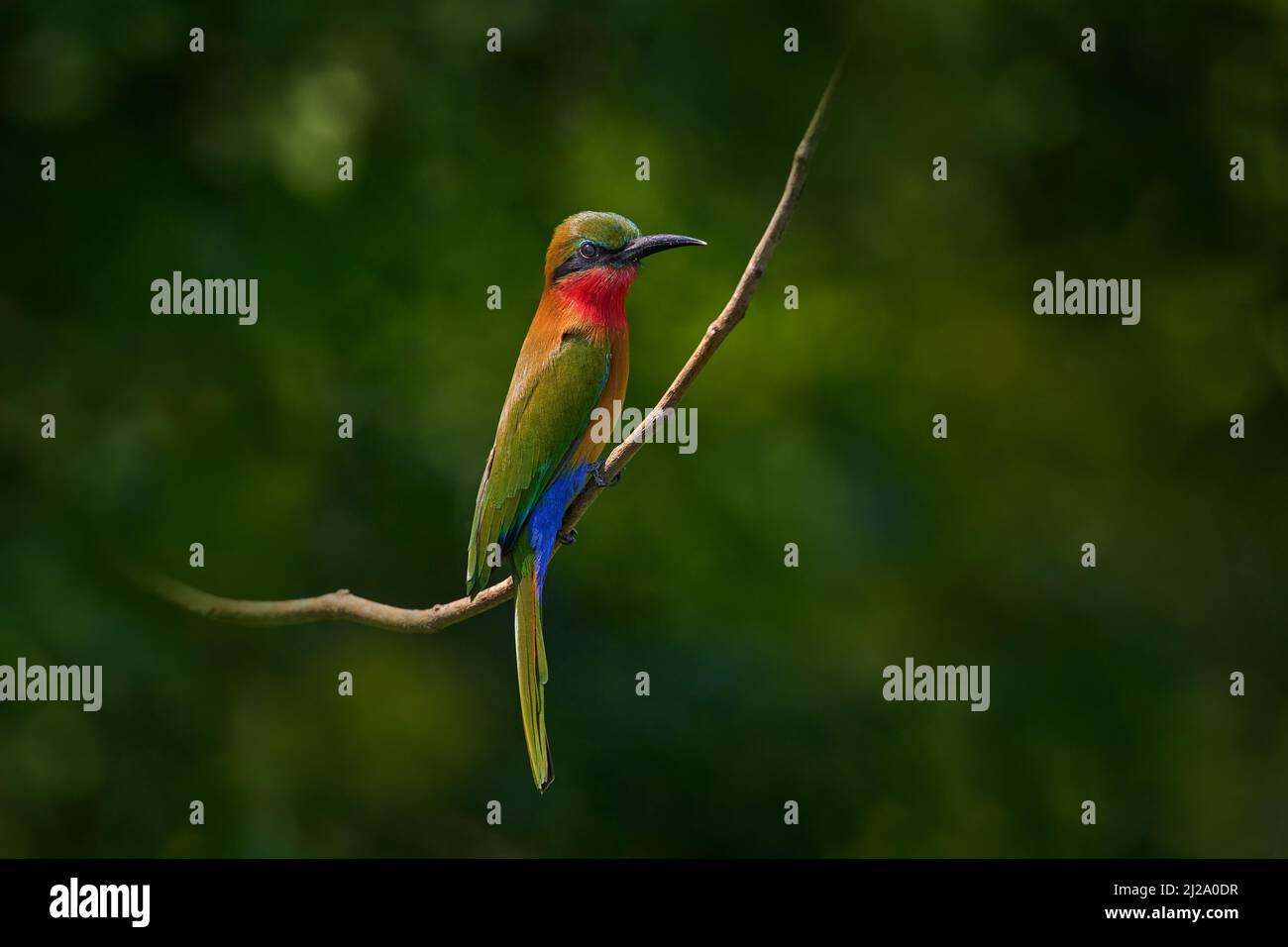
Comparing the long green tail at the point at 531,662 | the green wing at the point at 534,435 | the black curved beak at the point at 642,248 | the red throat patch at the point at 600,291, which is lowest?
the long green tail at the point at 531,662

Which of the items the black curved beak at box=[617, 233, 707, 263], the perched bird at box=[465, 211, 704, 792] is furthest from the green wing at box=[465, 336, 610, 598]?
the black curved beak at box=[617, 233, 707, 263]

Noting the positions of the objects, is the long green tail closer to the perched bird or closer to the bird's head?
the perched bird

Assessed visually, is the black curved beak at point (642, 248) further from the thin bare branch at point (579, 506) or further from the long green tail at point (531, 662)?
the long green tail at point (531, 662)

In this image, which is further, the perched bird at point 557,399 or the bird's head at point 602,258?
the bird's head at point 602,258

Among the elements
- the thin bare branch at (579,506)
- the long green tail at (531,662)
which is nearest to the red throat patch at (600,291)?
the thin bare branch at (579,506)

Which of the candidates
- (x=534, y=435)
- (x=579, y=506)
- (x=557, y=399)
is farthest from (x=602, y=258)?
(x=579, y=506)

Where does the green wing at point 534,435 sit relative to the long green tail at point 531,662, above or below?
above
